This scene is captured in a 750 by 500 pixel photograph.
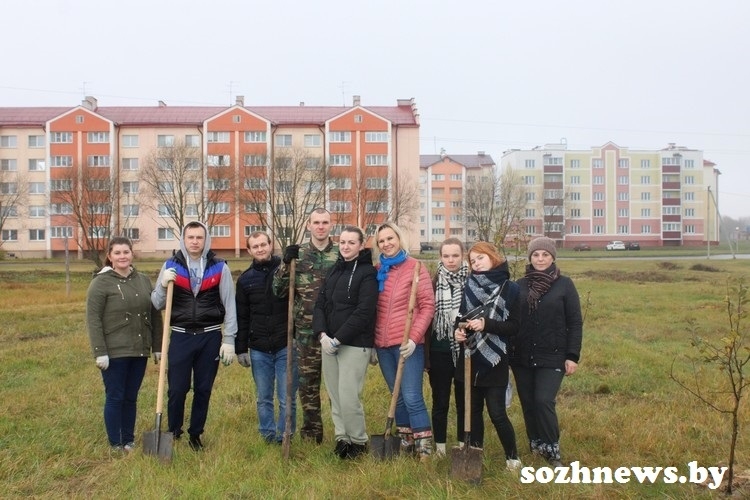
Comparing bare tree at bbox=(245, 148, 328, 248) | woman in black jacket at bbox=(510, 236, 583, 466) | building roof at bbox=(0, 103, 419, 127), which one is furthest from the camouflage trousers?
building roof at bbox=(0, 103, 419, 127)

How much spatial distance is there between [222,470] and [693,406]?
460 centimetres

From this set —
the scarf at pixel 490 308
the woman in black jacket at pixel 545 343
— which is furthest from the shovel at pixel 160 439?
the woman in black jacket at pixel 545 343

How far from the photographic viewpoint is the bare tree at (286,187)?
40656mm

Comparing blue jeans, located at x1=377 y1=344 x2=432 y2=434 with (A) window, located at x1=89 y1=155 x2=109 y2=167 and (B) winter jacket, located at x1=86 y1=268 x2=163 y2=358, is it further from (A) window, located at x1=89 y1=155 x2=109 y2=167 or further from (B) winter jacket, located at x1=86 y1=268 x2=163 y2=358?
(A) window, located at x1=89 y1=155 x2=109 y2=167

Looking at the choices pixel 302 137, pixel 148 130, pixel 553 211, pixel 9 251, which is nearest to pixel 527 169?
pixel 553 211

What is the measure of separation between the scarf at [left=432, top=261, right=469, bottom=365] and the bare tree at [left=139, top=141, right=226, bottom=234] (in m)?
37.5

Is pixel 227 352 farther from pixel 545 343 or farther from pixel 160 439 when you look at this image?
pixel 545 343

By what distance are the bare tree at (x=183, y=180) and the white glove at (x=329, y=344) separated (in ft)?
122

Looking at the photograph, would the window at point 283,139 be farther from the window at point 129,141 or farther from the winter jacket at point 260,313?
the winter jacket at point 260,313

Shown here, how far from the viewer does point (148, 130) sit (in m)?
53.2

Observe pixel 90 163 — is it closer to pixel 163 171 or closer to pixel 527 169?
pixel 163 171

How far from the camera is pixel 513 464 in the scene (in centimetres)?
461

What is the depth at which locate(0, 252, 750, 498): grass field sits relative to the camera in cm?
430

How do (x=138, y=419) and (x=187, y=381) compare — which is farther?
(x=138, y=419)
